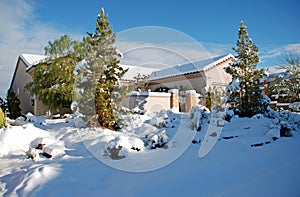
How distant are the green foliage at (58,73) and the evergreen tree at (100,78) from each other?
474 centimetres

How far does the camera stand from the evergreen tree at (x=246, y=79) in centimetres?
966

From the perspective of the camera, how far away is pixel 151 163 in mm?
4508

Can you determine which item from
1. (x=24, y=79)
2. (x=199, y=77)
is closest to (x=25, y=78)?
(x=24, y=79)

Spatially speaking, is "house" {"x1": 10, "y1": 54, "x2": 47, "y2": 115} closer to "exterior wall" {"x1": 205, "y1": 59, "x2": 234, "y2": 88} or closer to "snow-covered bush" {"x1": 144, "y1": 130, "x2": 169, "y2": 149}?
"exterior wall" {"x1": 205, "y1": 59, "x2": 234, "y2": 88}

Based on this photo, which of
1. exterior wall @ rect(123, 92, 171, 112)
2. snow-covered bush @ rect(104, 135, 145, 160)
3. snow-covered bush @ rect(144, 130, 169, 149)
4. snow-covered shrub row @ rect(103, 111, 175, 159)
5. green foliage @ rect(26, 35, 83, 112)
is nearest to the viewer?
snow-covered bush @ rect(104, 135, 145, 160)

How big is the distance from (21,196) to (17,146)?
Result: 10.1ft

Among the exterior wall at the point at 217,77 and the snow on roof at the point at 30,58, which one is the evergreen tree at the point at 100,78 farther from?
the snow on roof at the point at 30,58

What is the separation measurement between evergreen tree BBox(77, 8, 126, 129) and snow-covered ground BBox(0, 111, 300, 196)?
25.3 inches

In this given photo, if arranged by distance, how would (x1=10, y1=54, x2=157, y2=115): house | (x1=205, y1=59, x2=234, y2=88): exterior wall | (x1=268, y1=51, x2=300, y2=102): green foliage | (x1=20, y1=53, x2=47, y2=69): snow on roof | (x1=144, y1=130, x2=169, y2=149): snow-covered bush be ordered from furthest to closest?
(x1=20, y1=53, x2=47, y2=69): snow on roof, (x1=10, y1=54, x2=157, y2=115): house, (x1=205, y1=59, x2=234, y2=88): exterior wall, (x1=268, y1=51, x2=300, y2=102): green foliage, (x1=144, y1=130, x2=169, y2=149): snow-covered bush

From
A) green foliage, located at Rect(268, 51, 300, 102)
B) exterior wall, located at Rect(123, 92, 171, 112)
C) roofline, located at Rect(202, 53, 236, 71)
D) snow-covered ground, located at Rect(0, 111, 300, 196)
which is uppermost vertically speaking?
roofline, located at Rect(202, 53, 236, 71)

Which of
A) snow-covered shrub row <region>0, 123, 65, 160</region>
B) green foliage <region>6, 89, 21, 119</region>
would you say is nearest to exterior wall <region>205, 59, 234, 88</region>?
snow-covered shrub row <region>0, 123, 65, 160</region>

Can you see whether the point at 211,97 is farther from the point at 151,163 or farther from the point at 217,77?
the point at 151,163

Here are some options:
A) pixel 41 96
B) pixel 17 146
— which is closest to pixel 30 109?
pixel 41 96

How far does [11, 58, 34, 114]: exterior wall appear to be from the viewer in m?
19.1
